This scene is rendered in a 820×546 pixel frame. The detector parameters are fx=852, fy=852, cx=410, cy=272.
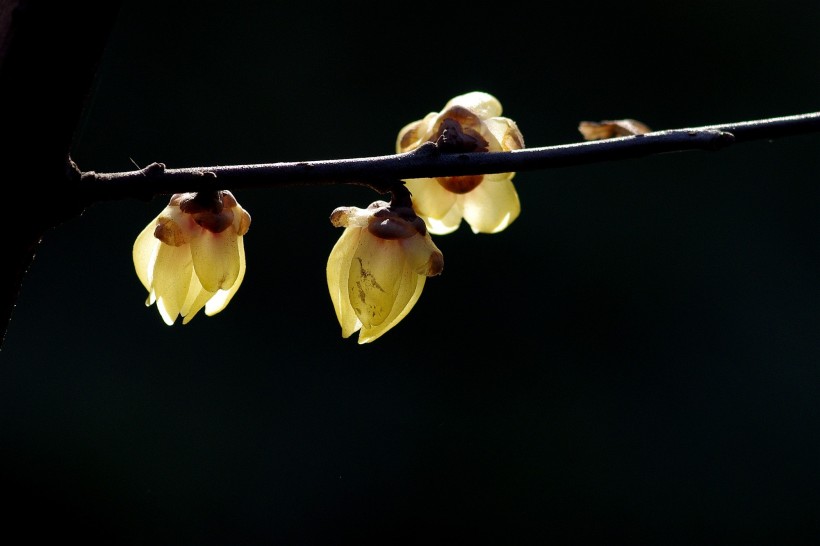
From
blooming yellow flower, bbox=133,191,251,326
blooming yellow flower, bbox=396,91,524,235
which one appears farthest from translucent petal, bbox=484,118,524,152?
blooming yellow flower, bbox=133,191,251,326

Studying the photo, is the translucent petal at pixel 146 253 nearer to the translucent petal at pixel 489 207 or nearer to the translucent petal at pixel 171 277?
the translucent petal at pixel 171 277

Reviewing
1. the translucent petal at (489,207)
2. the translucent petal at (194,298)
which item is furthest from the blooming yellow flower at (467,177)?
the translucent petal at (194,298)

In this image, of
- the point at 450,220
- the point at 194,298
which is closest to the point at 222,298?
the point at 194,298

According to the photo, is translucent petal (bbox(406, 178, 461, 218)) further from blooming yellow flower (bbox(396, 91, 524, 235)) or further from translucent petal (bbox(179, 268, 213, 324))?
translucent petal (bbox(179, 268, 213, 324))

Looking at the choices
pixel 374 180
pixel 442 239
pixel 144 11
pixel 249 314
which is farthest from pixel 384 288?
pixel 144 11

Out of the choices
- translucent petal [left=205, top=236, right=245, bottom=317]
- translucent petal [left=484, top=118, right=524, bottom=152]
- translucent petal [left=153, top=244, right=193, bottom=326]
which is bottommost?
translucent petal [left=205, top=236, right=245, bottom=317]
